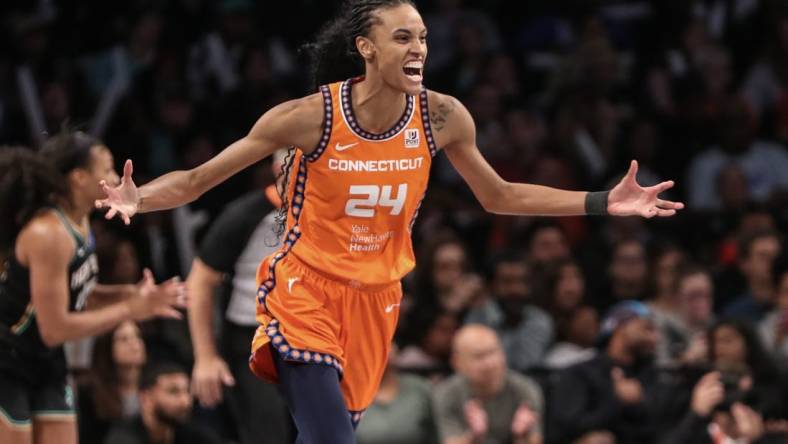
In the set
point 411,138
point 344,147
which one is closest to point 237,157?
point 344,147

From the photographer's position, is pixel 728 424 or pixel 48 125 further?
pixel 48 125

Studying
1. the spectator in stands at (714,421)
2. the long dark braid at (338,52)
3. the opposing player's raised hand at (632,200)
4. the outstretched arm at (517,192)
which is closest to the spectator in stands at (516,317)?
the spectator in stands at (714,421)

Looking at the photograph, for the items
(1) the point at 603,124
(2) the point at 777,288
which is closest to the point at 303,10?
(1) the point at 603,124

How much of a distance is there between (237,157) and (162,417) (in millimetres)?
2622

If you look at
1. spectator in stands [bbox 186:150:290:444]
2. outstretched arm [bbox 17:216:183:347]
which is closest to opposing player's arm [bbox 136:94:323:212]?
outstretched arm [bbox 17:216:183:347]

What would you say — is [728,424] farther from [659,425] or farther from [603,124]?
[603,124]

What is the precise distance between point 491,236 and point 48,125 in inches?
114

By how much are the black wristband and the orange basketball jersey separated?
55 cm

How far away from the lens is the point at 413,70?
4.70 meters

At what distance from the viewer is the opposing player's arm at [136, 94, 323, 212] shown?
4.61 metres

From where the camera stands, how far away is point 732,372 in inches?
290

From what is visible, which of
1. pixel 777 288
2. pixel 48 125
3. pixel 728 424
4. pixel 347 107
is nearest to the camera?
pixel 347 107

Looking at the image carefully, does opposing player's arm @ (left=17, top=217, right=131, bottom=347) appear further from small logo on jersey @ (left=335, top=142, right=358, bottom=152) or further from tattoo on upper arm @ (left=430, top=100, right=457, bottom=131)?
tattoo on upper arm @ (left=430, top=100, right=457, bottom=131)

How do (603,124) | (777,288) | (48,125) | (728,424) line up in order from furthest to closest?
(603,124) → (48,125) → (777,288) → (728,424)
